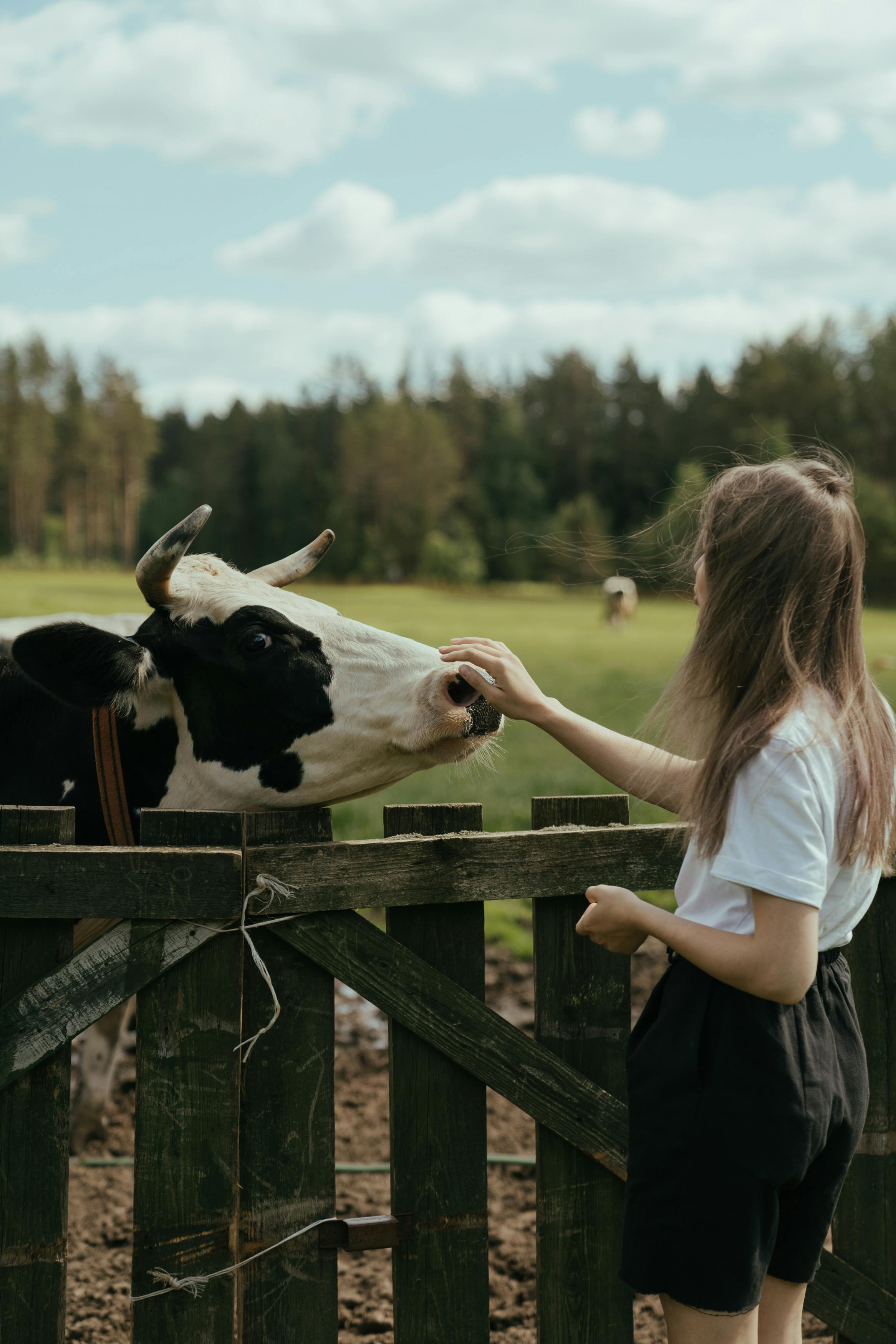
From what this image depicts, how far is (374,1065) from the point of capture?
5.27m

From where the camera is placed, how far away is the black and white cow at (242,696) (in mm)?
2947

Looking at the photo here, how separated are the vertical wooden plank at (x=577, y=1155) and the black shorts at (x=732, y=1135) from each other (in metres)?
0.63

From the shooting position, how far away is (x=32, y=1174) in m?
2.37

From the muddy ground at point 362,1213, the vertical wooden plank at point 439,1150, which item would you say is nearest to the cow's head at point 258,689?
the vertical wooden plank at point 439,1150

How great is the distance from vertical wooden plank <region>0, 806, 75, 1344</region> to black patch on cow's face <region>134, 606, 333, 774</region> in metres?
0.78

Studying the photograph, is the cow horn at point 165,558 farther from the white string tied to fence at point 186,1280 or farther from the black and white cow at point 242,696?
the white string tied to fence at point 186,1280

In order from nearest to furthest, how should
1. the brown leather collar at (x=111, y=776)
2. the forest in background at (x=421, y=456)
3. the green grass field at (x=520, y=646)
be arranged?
the brown leather collar at (x=111, y=776)
the green grass field at (x=520, y=646)
the forest in background at (x=421, y=456)

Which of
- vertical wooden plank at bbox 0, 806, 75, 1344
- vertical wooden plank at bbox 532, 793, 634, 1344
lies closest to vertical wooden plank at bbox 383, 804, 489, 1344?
vertical wooden plank at bbox 532, 793, 634, 1344

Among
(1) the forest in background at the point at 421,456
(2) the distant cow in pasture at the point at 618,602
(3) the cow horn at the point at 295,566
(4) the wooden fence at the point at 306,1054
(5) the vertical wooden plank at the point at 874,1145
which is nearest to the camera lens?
(4) the wooden fence at the point at 306,1054

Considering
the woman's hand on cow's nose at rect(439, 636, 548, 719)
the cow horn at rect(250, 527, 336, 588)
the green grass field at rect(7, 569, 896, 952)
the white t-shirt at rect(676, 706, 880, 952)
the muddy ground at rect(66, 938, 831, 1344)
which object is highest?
the cow horn at rect(250, 527, 336, 588)

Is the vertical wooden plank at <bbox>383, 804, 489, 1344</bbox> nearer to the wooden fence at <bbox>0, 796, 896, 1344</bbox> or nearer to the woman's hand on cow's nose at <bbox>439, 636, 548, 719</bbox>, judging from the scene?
the wooden fence at <bbox>0, 796, 896, 1344</bbox>

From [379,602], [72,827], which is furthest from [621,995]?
[379,602]

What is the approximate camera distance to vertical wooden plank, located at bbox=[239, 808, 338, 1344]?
2424 mm

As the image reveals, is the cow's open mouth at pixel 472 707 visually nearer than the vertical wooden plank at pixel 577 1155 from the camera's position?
No
